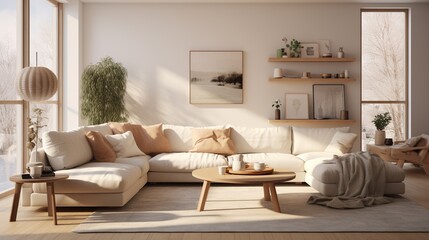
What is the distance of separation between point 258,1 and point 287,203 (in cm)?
404

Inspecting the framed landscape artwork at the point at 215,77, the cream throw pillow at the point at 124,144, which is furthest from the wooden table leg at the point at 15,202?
the framed landscape artwork at the point at 215,77

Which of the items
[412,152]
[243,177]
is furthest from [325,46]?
[243,177]

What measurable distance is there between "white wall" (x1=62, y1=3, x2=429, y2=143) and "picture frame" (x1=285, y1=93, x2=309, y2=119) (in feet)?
0.33

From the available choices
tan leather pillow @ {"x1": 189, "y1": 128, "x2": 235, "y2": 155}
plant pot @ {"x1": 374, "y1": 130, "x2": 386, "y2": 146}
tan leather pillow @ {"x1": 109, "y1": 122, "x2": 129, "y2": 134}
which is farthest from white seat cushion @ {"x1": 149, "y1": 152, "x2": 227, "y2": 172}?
plant pot @ {"x1": 374, "y1": 130, "x2": 386, "y2": 146}

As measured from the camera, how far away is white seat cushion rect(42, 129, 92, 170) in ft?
18.0

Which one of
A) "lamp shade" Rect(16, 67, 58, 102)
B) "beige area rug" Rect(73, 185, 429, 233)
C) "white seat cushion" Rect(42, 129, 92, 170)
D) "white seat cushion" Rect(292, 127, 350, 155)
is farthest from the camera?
"white seat cushion" Rect(292, 127, 350, 155)

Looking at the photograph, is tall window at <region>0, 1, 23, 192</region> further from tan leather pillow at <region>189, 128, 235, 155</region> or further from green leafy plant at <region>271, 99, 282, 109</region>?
green leafy plant at <region>271, 99, 282, 109</region>

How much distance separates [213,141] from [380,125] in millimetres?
2965

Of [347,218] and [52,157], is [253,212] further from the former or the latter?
[52,157]

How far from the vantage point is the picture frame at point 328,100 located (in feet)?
28.6

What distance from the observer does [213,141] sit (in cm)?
762

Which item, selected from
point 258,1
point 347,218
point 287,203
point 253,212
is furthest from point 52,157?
point 258,1

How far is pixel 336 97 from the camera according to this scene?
28.7 ft

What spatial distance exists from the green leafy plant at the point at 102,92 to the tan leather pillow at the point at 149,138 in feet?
2.18
